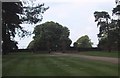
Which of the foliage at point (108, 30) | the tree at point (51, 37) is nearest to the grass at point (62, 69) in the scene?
the foliage at point (108, 30)

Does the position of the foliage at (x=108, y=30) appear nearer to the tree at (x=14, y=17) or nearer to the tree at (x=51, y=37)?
the tree at (x=51, y=37)

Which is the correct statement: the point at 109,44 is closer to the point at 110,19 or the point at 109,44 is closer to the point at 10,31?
the point at 110,19

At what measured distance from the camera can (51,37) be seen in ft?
408

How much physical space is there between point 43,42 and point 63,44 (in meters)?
11.3

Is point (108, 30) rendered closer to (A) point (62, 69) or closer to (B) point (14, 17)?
(B) point (14, 17)

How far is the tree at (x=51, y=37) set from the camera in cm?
11808

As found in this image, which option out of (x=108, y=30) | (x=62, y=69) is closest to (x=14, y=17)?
(x=62, y=69)

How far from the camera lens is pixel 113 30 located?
304ft

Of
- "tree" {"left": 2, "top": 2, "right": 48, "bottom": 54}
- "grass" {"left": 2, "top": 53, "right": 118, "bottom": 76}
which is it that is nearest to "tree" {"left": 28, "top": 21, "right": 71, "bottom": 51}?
"tree" {"left": 2, "top": 2, "right": 48, "bottom": 54}

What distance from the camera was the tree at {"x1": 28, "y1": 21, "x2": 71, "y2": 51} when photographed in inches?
4649

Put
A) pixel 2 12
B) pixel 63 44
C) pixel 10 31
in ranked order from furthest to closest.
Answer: pixel 63 44, pixel 10 31, pixel 2 12

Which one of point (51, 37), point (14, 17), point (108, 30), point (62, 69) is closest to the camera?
point (62, 69)

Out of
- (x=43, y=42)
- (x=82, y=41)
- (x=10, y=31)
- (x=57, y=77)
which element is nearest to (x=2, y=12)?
(x=10, y=31)

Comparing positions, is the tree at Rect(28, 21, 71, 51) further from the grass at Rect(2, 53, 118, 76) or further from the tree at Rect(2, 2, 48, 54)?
the grass at Rect(2, 53, 118, 76)
